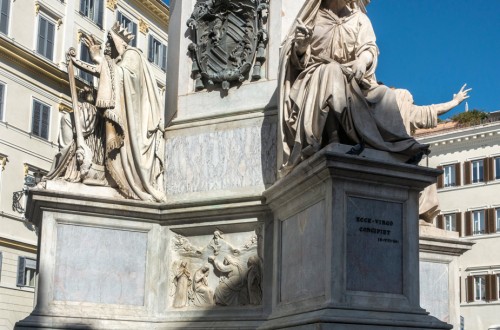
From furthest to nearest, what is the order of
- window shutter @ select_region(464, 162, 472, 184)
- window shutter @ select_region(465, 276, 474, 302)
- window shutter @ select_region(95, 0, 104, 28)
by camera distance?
window shutter @ select_region(464, 162, 472, 184) → window shutter @ select_region(465, 276, 474, 302) → window shutter @ select_region(95, 0, 104, 28)

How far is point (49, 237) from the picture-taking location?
41.4ft

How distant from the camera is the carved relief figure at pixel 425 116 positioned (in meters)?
13.8

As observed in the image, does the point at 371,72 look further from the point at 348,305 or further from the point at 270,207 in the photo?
the point at 348,305

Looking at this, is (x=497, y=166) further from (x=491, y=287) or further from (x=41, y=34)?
(x=41, y=34)

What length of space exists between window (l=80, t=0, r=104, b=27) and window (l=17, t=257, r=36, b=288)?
12.0m

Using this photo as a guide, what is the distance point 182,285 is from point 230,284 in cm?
75

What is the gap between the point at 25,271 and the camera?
128 feet

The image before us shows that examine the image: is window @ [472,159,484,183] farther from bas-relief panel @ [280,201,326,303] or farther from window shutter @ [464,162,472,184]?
bas-relief panel @ [280,201,326,303]

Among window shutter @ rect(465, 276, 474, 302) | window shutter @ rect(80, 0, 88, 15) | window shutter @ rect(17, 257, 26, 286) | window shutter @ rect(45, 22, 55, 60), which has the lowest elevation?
window shutter @ rect(17, 257, 26, 286)

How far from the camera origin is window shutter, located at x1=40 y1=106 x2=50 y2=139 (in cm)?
4150

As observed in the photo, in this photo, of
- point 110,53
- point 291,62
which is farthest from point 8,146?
point 291,62

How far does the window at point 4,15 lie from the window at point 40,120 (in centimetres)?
324

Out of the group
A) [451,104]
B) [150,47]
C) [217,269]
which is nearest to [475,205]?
[150,47]

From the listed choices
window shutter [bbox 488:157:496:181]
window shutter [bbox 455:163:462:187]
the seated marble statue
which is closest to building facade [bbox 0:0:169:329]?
window shutter [bbox 455:163:462:187]
